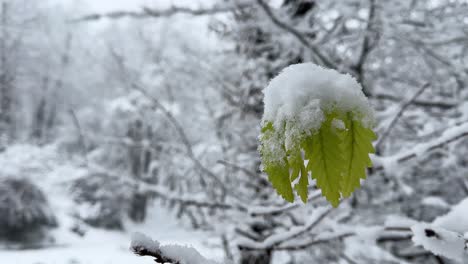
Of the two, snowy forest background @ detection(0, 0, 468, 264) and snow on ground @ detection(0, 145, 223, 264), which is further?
snow on ground @ detection(0, 145, 223, 264)

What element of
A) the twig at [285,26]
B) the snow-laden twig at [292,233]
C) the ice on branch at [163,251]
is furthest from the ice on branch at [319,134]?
the twig at [285,26]

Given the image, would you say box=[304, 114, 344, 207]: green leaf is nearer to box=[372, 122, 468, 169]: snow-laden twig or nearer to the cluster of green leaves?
the cluster of green leaves

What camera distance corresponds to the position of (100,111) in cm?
2348

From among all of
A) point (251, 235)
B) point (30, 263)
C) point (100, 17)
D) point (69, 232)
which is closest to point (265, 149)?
point (251, 235)

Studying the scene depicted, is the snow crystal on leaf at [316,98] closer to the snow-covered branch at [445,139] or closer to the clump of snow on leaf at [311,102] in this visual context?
the clump of snow on leaf at [311,102]

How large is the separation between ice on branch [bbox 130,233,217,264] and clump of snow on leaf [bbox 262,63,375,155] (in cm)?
25

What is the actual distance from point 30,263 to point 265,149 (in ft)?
14.9

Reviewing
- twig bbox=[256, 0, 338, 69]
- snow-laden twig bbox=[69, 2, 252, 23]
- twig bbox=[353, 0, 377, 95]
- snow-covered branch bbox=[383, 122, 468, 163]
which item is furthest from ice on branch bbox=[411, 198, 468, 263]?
snow-laden twig bbox=[69, 2, 252, 23]

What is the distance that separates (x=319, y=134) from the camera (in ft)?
1.26

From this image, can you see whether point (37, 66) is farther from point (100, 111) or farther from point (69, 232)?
point (69, 232)

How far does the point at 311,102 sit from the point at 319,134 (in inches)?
1.5

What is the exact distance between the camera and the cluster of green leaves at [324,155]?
1.26ft

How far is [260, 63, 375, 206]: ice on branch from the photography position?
0.38m

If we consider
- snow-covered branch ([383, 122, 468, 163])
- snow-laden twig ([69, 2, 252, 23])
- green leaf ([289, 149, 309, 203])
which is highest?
snow-laden twig ([69, 2, 252, 23])
